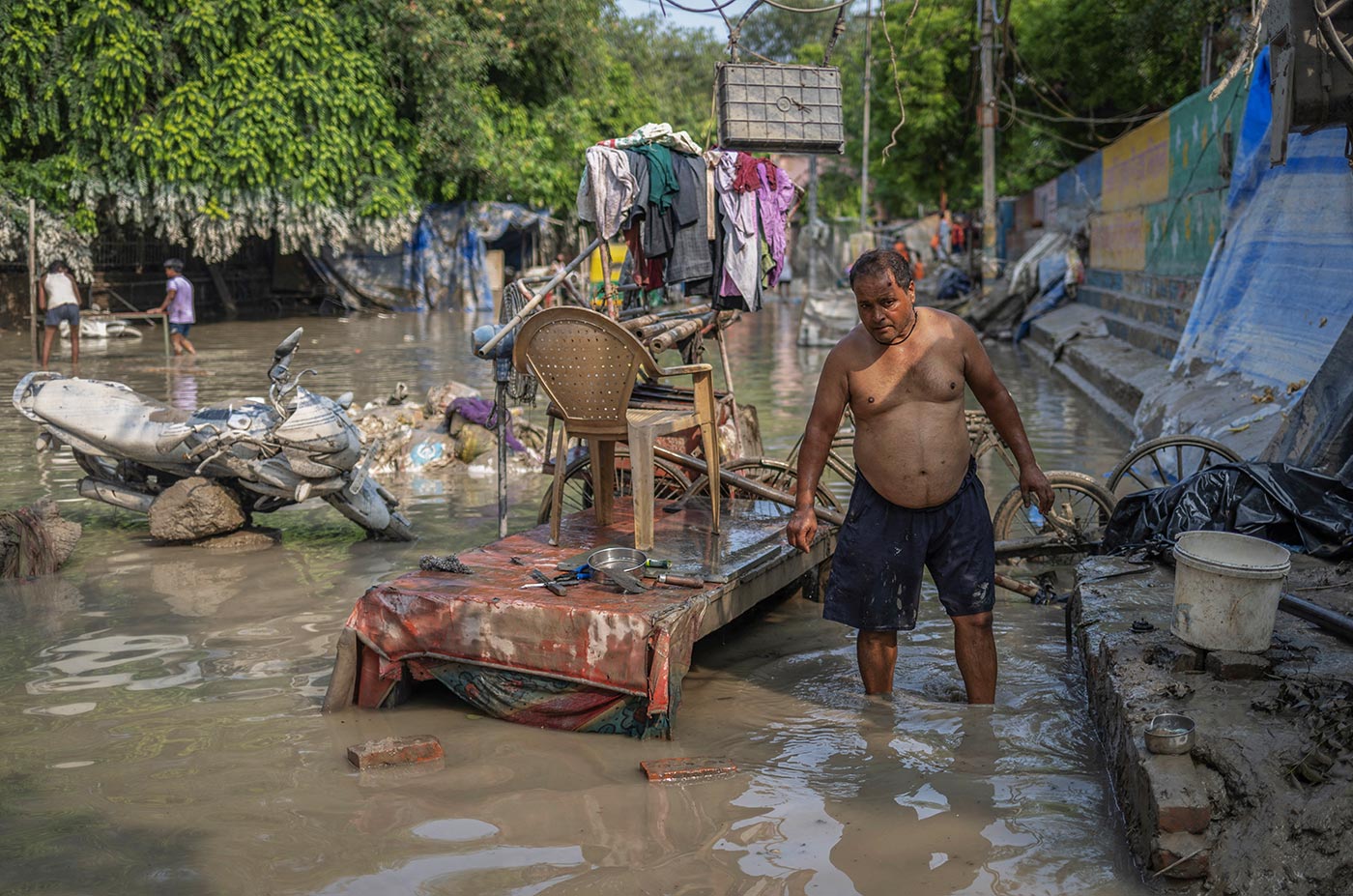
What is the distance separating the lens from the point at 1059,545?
20.6ft

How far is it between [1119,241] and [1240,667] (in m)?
16.6

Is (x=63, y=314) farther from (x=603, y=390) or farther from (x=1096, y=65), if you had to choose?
(x=1096, y=65)

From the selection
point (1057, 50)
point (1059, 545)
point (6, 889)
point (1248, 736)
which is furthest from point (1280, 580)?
point (1057, 50)

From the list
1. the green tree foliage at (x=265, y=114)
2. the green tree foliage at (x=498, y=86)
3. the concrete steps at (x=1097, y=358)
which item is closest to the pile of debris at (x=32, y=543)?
the concrete steps at (x=1097, y=358)

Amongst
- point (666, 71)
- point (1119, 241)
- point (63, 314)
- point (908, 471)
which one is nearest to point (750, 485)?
point (908, 471)

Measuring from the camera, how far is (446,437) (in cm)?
1048

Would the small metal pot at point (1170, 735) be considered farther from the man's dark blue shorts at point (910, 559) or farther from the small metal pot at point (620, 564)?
the small metal pot at point (620, 564)

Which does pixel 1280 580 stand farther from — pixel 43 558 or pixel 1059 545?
pixel 43 558

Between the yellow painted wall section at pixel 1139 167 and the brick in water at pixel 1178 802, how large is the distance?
13.7m

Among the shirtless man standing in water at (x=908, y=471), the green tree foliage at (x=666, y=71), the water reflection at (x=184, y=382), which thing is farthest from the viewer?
the green tree foliage at (x=666, y=71)

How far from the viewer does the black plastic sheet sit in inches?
210

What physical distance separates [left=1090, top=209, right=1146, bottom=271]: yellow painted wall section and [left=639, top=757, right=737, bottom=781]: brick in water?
14.7 m

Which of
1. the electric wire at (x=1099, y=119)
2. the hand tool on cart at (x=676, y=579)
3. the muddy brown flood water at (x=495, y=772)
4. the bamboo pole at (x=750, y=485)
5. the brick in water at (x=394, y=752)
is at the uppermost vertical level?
the electric wire at (x=1099, y=119)

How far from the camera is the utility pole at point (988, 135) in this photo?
21312 mm
